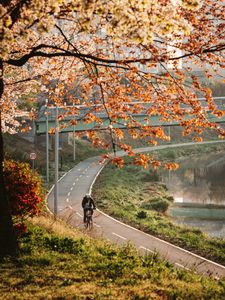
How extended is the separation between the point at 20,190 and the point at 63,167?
136 ft

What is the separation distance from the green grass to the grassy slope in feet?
32.0

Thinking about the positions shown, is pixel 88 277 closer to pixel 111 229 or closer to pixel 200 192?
pixel 111 229

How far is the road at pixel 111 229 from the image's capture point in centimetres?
1802

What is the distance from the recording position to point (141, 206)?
124 ft

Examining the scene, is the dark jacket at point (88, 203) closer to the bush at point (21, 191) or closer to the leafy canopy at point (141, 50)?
the bush at point (21, 191)

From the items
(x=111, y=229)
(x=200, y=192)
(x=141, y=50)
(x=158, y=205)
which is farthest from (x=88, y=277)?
(x=200, y=192)

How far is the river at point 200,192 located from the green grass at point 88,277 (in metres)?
18.1

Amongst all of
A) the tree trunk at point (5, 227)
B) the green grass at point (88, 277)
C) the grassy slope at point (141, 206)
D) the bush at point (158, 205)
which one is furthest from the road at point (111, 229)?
the bush at point (158, 205)

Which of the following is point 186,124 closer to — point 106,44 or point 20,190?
point 106,44

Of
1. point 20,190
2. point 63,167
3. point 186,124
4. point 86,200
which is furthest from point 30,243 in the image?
point 63,167

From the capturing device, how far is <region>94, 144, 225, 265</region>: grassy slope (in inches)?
894

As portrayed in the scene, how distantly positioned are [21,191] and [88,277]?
178 inches

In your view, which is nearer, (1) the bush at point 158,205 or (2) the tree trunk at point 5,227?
(2) the tree trunk at point 5,227

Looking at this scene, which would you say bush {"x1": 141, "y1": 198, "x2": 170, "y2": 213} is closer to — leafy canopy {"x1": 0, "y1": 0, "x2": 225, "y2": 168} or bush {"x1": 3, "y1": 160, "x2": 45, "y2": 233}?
bush {"x1": 3, "y1": 160, "x2": 45, "y2": 233}
